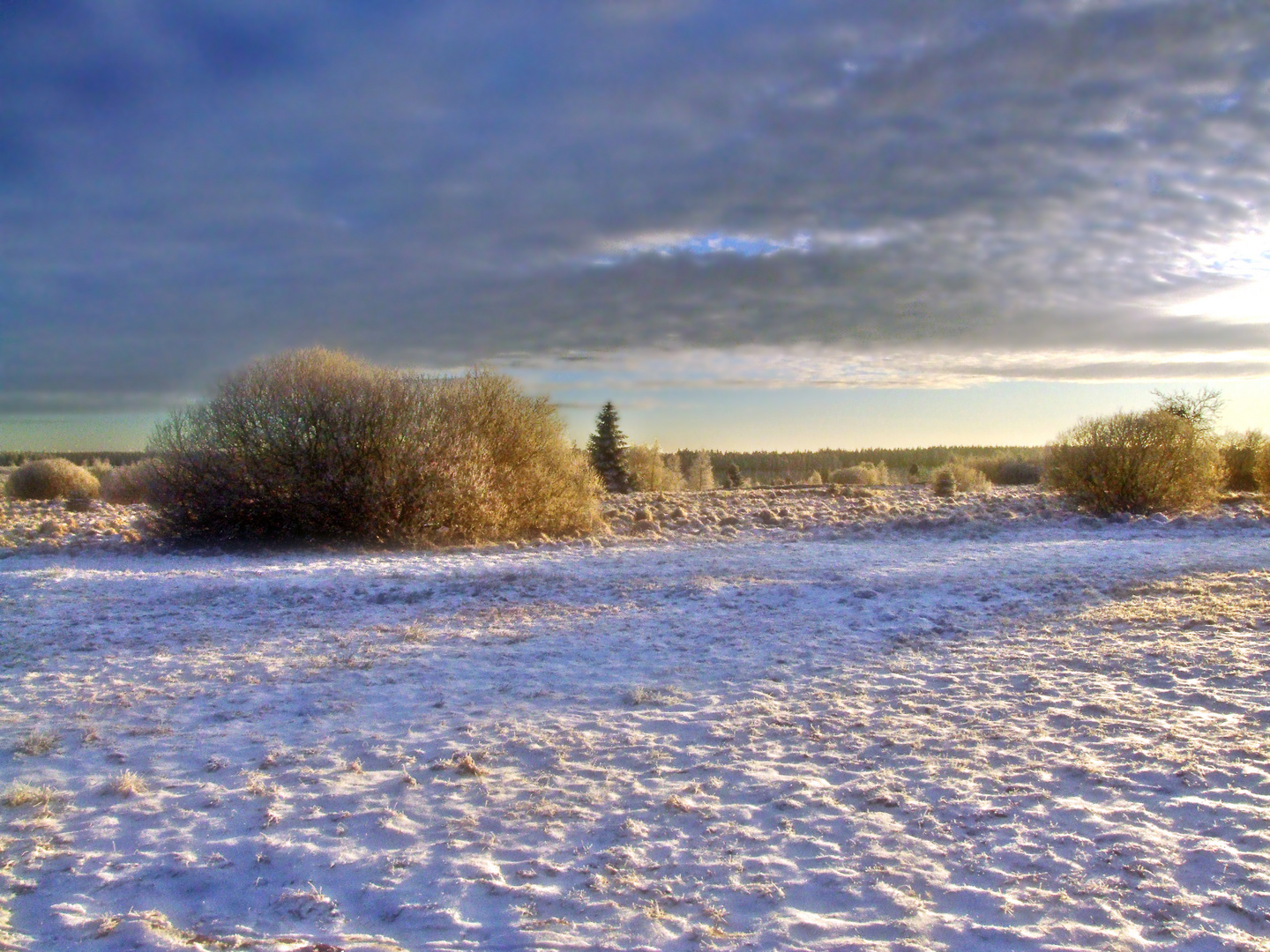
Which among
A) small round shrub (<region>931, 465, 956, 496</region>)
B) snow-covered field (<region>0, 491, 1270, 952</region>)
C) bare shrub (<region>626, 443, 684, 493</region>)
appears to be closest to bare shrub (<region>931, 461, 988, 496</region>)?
small round shrub (<region>931, 465, 956, 496</region>)

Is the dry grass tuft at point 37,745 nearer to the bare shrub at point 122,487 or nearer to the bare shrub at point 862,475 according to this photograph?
the bare shrub at point 122,487

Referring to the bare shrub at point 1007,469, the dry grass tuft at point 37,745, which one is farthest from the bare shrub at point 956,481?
the dry grass tuft at point 37,745

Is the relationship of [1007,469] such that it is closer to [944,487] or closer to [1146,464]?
[944,487]

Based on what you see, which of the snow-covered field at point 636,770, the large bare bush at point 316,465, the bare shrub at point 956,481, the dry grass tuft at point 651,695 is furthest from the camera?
the bare shrub at point 956,481

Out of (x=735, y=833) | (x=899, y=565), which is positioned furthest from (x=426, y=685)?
(x=899, y=565)

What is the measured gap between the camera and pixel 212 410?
17.5m

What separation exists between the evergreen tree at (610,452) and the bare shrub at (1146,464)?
2421 centimetres

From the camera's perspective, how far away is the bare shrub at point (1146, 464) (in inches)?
914

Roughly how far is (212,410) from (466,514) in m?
5.87

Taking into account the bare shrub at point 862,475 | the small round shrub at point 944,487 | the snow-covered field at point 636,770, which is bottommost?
the snow-covered field at point 636,770

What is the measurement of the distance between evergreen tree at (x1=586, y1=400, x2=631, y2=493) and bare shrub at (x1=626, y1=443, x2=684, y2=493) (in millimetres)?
963

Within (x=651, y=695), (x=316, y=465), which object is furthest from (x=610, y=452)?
(x=651, y=695)

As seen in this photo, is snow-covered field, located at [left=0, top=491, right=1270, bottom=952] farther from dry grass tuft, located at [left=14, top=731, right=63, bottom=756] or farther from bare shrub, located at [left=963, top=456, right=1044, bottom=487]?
bare shrub, located at [left=963, top=456, right=1044, bottom=487]

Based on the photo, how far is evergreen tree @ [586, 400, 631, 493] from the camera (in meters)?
44.2
